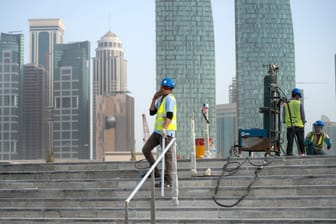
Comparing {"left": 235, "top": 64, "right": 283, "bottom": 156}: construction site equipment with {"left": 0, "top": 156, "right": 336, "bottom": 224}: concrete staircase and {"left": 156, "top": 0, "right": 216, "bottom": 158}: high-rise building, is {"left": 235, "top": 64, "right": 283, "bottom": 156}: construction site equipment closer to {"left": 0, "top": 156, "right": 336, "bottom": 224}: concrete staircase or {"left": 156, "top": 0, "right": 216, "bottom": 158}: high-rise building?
{"left": 0, "top": 156, "right": 336, "bottom": 224}: concrete staircase

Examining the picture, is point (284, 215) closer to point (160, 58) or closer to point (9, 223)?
point (9, 223)

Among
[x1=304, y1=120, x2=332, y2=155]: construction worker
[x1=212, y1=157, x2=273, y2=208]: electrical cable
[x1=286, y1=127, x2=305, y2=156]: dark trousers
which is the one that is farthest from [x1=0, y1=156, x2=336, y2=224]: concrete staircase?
[x1=304, y1=120, x2=332, y2=155]: construction worker

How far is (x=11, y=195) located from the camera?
12672 millimetres

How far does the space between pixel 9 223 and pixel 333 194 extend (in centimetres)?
518

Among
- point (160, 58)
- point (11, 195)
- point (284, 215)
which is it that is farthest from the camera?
point (160, 58)

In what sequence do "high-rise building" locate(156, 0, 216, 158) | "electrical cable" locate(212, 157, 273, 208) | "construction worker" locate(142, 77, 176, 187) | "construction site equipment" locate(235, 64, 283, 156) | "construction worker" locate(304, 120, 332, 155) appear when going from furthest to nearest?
1. "high-rise building" locate(156, 0, 216, 158)
2. "construction worker" locate(304, 120, 332, 155)
3. "construction site equipment" locate(235, 64, 283, 156)
4. "construction worker" locate(142, 77, 176, 187)
5. "electrical cable" locate(212, 157, 273, 208)

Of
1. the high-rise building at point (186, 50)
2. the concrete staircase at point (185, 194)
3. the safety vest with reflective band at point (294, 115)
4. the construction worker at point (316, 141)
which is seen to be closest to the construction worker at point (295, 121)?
the safety vest with reflective band at point (294, 115)

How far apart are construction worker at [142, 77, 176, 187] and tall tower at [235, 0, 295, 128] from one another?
525 feet

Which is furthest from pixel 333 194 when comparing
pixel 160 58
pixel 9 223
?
pixel 160 58

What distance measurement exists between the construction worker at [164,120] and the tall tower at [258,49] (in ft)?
525

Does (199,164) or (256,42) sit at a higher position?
(256,42)

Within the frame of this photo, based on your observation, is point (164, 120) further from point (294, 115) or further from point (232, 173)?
point (294, 115)

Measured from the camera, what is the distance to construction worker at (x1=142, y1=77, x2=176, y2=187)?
1166 centimetres

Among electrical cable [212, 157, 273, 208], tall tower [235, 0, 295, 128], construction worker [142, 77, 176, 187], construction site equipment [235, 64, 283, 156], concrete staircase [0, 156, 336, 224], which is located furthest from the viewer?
tall tower [235, 0, 295, 128]
